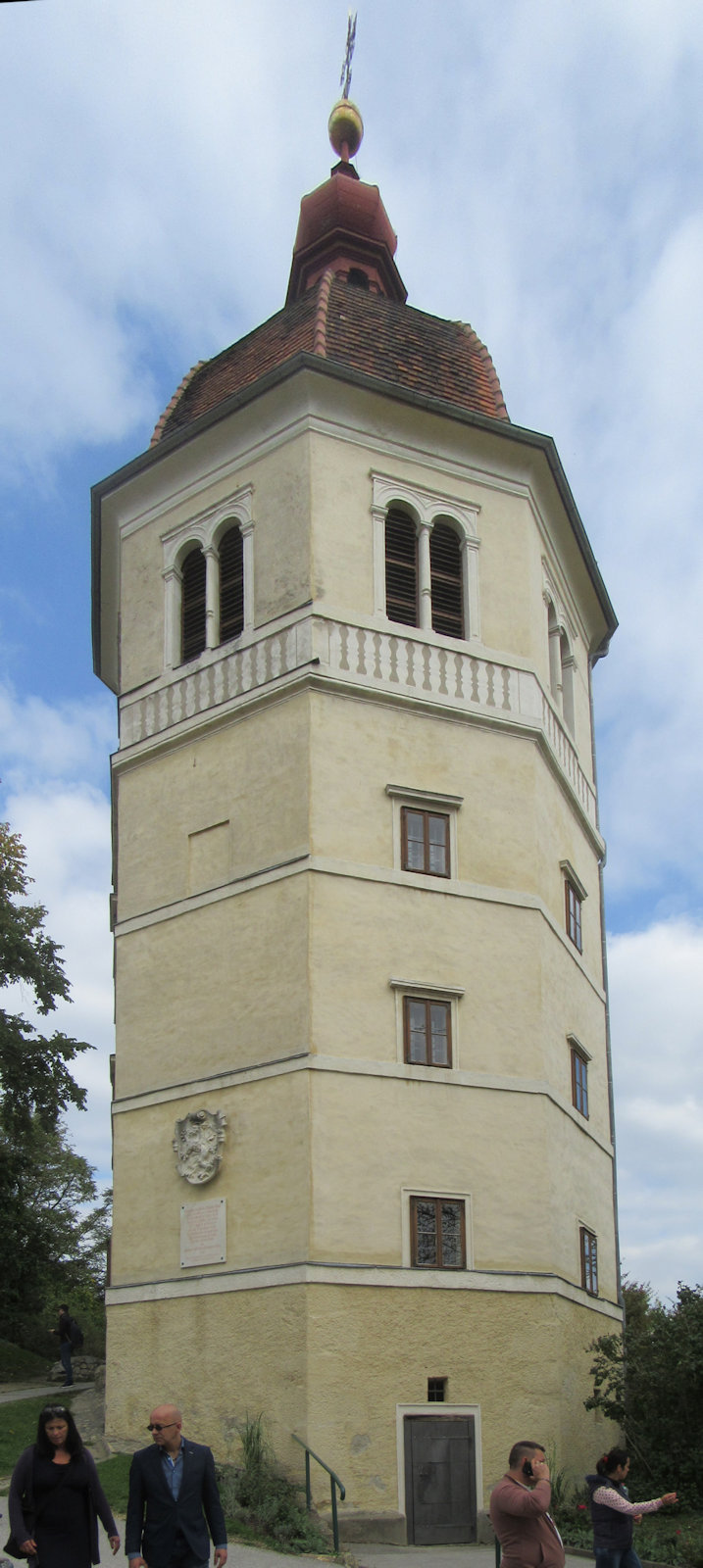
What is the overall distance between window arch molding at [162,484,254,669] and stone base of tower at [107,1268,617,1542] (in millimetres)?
9921

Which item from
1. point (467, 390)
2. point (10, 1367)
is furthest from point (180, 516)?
point (10, 1367)

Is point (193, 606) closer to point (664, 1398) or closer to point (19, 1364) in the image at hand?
point (664, 1398)

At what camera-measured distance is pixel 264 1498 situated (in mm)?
19188

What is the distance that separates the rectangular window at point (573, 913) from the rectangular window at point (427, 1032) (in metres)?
4.28

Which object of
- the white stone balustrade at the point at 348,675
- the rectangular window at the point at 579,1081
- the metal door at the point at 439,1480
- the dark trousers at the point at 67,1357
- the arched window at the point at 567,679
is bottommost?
the metal door at the point at 439,1480

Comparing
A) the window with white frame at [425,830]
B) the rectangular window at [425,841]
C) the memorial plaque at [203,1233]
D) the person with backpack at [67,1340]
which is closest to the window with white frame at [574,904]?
the window with white frame at [425,830]

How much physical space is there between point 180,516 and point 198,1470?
1921 cm

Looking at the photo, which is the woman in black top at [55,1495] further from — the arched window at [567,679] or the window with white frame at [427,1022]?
the arched window at [567,679]

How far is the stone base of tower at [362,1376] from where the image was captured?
1994cm

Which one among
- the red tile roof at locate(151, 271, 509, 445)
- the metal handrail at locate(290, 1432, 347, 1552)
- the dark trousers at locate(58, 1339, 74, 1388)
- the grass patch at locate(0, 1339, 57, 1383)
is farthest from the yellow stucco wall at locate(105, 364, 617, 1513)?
the grass patch at locate(0, 1339, 57, 1383)

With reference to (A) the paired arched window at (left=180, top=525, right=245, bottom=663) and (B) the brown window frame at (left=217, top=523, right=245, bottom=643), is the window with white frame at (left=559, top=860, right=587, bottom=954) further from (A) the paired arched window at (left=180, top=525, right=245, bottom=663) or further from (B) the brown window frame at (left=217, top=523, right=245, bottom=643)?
(A) the paired arched window at (left=180, top=525, right=245, bottom=663)

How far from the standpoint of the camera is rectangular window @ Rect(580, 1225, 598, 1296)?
957 inches

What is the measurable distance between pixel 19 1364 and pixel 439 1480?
13946 mm

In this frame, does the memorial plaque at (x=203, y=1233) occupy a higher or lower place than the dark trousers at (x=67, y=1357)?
higher
